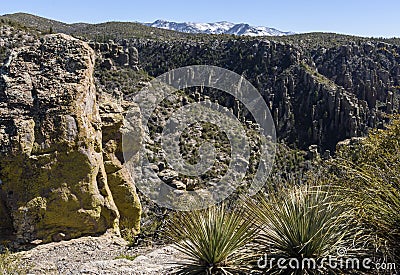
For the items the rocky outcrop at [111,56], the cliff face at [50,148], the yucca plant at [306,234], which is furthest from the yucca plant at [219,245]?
the rocky outcrop at [111,56]

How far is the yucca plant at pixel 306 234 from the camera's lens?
3.82 meters

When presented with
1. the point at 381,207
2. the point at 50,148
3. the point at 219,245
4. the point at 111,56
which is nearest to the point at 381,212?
the point at 381,207

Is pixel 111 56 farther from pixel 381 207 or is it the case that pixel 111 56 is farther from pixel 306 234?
pixel 381 207

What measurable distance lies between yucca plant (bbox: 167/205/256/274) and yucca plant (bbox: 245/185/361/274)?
198mm

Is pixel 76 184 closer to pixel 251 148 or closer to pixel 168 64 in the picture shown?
pixel 251 148

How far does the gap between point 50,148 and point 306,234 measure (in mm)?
4388

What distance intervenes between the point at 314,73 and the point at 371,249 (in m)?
48.9

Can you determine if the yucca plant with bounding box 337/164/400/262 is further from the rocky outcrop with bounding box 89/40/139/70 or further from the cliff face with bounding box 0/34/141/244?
the rocky outcrop with bounding box 89/40/139/70

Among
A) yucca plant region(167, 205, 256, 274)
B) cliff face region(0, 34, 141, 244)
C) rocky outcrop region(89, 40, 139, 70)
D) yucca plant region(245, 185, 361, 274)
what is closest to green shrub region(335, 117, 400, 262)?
yucca plant region(245, 185, 361, 274)

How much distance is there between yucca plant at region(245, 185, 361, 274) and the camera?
3818mm

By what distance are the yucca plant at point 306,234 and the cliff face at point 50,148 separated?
3671 mm

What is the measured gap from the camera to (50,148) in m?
6.67

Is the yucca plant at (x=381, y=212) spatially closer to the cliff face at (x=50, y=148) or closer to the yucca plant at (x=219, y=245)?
the yucca plant at (x=219, y=245)

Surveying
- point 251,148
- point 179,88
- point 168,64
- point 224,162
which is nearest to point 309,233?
point 224,162
